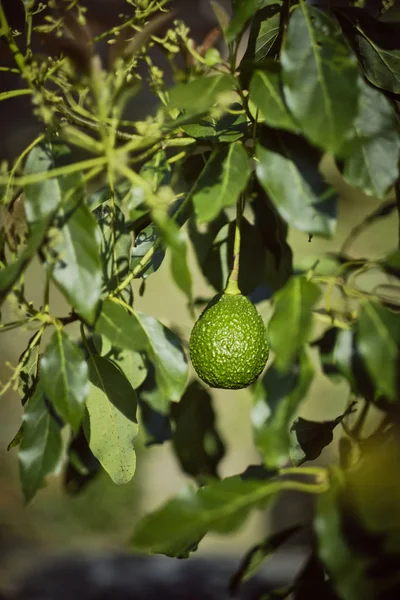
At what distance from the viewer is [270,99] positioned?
2.32 feet

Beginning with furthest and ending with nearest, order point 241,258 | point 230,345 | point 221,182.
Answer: point 241,258 < point 230,345 < point 221,182

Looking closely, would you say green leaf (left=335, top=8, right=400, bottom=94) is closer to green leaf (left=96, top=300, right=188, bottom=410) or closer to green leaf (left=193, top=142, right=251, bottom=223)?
green leaf (left=193, top=142, right=251, bottom=223)

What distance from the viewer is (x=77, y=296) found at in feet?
2.39

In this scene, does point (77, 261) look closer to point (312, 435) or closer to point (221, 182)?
point (221, 182)

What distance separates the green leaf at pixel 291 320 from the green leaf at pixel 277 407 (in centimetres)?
3

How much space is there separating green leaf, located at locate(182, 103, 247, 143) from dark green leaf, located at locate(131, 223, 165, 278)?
0.47ft

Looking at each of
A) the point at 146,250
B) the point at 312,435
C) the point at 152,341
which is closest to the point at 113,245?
the point at 146,250

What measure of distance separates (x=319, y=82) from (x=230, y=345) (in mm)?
365

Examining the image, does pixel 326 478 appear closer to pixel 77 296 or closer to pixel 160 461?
pixel 77 296

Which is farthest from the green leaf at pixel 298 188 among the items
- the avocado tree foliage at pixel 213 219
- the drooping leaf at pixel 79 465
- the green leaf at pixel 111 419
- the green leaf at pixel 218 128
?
the drooping leaf at pixel 79 465

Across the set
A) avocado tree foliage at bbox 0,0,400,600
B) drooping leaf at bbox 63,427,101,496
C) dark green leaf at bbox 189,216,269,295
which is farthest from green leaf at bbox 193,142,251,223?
drooping leaf at bbox 63,427,101,496

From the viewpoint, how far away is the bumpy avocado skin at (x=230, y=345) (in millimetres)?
905

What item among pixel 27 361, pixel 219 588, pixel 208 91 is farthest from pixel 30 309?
pixel 219 588

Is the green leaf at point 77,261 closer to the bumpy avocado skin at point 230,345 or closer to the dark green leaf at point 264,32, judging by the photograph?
the bumpy avocado skin at point 230,345
